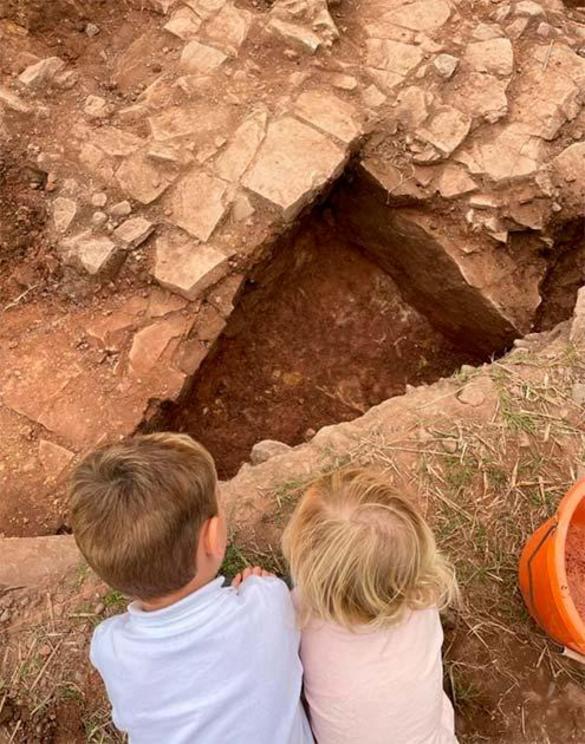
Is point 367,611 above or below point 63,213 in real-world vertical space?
above

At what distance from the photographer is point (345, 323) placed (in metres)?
4.13

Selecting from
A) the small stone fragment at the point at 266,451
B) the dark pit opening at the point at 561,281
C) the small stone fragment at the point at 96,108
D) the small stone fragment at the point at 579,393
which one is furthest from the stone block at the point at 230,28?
the small stone fragment at the point at 579,393

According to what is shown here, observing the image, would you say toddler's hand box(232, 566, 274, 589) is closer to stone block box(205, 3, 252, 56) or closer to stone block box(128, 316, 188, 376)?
stone block box(128, 316, 188, 376)

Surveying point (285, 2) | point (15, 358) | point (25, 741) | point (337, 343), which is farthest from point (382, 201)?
point (25, 741)

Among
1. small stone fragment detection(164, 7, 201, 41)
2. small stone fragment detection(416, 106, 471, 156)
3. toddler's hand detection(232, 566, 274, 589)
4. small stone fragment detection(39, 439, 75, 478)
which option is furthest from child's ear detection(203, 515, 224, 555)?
small stone fragment detection(164, 7, 201, 41)

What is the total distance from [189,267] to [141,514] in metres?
1.80

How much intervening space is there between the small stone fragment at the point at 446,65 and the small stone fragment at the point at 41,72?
6.25ft

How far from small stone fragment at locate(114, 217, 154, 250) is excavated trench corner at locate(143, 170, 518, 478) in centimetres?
53

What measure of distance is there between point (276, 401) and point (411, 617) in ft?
6.43

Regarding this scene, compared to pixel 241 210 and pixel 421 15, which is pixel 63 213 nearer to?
pixel 241 210

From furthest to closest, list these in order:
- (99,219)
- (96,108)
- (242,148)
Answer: (96,108)
(242,148)
(99,219)

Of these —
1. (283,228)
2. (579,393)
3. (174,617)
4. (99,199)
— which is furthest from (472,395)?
(99,199)

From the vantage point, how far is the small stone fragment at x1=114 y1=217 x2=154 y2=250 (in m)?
3.44

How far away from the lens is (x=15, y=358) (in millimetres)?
3424
